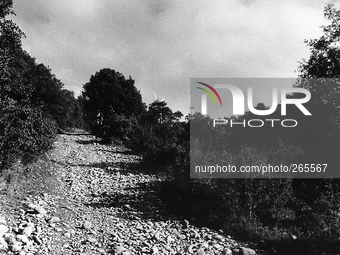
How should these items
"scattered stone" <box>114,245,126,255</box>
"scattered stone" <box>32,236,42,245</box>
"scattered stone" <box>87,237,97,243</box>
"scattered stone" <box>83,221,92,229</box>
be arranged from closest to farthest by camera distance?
"scattered stone" <box>32,236,42,245</box> < "scattered stone" <box>114,245,126,255</box> < "scattered stone" <box>87,237,97,243</box> < "scattered stone" <box>83,221,92,229</box>

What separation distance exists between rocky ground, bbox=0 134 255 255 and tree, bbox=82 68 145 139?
27.1 m

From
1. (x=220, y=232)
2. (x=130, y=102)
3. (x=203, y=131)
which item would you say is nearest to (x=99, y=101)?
(x=130, y=102)

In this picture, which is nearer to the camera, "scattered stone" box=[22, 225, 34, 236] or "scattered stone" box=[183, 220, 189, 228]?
"scattered stone" box=[22, 225, 34, 236]

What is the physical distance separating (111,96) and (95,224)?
1313 inches

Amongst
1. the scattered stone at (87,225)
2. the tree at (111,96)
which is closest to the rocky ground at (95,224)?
the scattered stone at (87,225)

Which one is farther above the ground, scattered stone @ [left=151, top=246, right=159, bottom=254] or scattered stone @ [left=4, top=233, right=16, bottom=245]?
scattered stone @ [left=4, top=233, right=16, bottom=245]

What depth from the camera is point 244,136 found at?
68.2 ft

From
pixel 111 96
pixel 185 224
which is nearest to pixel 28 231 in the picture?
pixel 185 224

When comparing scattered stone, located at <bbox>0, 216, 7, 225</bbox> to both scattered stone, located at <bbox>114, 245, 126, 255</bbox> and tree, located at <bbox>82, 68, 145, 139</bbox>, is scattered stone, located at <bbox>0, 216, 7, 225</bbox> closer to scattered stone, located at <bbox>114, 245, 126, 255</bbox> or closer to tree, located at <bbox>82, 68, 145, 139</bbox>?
scattered stone, located at <bbox>114, 245, 126, 255</bbox>

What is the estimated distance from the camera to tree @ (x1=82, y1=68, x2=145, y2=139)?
137ft

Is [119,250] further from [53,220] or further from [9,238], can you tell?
[9,238]

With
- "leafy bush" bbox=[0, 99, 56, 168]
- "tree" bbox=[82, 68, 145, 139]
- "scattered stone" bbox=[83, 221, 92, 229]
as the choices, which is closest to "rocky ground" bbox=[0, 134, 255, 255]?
"scattered stone" bbox=[83, 221, 92, 229]

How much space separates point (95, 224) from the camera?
9.91m

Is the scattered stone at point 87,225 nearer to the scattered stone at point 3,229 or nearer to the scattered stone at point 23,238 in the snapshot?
the scattered stone at point 23,238
